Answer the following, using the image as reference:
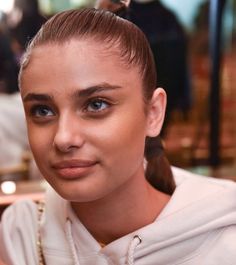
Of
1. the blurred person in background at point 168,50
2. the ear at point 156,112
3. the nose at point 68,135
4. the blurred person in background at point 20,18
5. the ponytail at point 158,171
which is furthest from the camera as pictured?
the blurred person in background at point 20,18

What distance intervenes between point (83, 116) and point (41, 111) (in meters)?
0.06

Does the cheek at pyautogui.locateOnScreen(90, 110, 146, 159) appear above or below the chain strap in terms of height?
above

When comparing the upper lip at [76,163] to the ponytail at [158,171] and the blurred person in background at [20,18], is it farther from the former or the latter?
the blurred person in background at [20,18]

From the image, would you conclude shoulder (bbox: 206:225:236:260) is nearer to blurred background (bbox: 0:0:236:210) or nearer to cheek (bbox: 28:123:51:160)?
cheek (bbox: 28:123:51:160)

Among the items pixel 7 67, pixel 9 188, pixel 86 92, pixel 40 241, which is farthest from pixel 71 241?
pixel 7 67

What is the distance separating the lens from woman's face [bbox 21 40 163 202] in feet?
2.22

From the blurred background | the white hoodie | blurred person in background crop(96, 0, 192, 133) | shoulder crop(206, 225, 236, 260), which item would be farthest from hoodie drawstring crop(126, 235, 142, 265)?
blurred person in background crop(96, 0, 192, 133)

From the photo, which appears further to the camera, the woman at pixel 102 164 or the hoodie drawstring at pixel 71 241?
the hoodie drawstring at pixel 71 241

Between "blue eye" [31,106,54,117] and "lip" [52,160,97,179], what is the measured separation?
2.7 inches

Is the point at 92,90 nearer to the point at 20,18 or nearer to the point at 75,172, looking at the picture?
the point at 75,172

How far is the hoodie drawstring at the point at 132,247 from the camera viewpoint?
758 millimetres

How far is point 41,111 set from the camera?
2.33ft

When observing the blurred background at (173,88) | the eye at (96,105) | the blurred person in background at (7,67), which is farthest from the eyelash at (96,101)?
the blurred person in background at (7,67)

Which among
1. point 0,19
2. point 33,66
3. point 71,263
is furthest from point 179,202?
point 0,19
